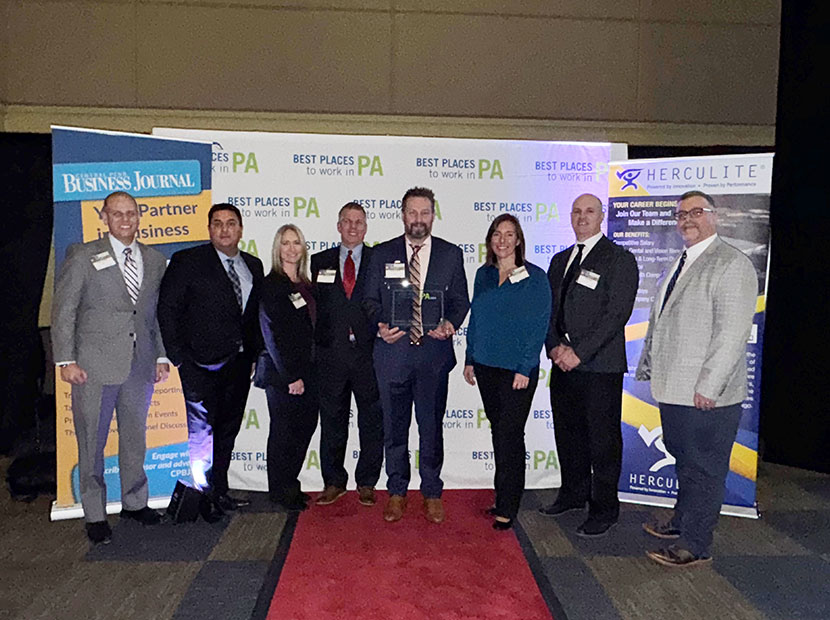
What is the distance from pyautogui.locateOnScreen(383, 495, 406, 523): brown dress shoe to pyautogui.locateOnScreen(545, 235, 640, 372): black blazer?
3.90 ft

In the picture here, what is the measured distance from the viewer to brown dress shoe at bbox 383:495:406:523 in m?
3.32

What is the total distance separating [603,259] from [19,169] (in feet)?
12.6

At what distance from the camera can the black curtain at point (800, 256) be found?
170 inches

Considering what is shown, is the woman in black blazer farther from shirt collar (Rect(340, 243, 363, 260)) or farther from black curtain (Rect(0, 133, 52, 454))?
black curtain (Rect(0, 133, 52, 454))

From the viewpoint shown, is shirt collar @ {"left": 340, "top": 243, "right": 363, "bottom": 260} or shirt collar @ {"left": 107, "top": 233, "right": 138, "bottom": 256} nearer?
shirt collar @ {"left": 107, "top": 233, "right": 138, "bottom": 256}

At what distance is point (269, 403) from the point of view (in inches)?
136

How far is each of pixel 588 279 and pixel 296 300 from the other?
1501 mm

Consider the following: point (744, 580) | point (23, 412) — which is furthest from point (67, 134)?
point (744, 580)

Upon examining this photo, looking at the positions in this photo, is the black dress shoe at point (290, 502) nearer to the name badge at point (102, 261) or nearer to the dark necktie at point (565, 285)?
the name badge at point (102, 261)

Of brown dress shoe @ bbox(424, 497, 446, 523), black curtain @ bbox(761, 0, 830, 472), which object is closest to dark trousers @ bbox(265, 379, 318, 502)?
brown dress shoe @ bbox(424, 497, 446, 523)

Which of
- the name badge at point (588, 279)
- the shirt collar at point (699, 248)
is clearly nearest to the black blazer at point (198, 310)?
the name badge at point (588, 279)

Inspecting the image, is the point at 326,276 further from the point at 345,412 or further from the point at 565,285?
the point at 565,285

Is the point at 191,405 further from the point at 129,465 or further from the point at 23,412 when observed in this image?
the point at 23,412

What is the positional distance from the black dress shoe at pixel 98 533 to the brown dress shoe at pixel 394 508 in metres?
1.36
